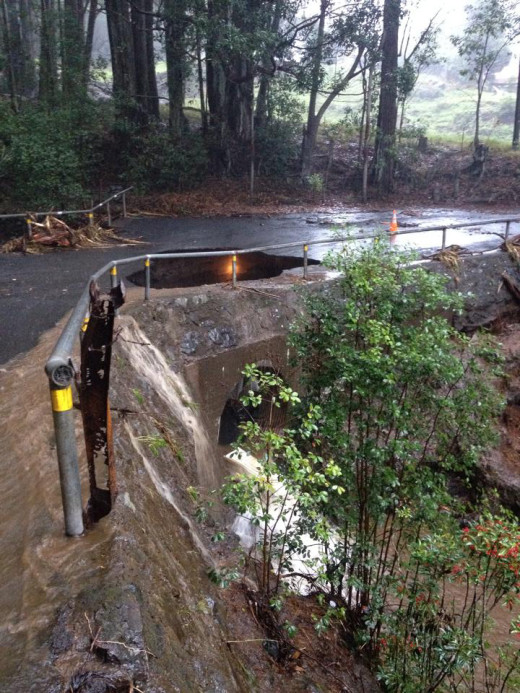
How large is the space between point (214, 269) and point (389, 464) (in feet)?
27.9

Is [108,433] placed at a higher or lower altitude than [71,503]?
higher

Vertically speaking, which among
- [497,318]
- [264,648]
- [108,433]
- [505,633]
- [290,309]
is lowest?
→ [505,633]

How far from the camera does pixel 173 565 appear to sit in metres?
4.24

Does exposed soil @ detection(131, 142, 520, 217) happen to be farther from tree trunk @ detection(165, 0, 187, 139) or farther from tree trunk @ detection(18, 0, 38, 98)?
tree trunk @ detection(18, 0, 38, 98)

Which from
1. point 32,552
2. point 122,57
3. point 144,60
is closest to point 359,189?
point 144,60

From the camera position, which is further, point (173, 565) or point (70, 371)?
point (173, 565)

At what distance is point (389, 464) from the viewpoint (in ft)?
22.9

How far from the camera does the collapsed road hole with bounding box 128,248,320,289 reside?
44.5 feet

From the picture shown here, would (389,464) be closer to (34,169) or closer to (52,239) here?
(52,239)

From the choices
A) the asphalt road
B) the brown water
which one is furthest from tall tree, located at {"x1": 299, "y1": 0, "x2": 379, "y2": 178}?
the brown water

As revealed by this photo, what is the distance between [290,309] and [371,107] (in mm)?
20352

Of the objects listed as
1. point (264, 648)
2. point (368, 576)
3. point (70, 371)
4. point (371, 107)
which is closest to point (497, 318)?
point (368, 576)

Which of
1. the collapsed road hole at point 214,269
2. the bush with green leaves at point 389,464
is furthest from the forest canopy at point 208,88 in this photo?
the bush with green leaves at point 389,464

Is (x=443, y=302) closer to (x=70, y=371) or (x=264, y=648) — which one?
(x=264, y=648)
